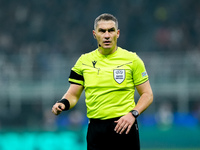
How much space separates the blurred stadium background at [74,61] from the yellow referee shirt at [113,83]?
7.23 m

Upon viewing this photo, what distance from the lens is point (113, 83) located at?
17.5ft

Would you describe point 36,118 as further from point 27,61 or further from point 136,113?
point 136,113

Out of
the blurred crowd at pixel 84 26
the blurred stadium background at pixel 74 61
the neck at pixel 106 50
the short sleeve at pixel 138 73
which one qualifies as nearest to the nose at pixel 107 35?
the neck at pixel 106 50

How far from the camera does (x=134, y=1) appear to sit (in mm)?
24078

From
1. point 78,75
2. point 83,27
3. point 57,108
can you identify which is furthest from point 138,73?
point 83,27

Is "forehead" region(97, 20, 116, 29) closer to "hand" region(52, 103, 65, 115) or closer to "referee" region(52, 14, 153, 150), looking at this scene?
"referee" region(52, 14, 153, 150)

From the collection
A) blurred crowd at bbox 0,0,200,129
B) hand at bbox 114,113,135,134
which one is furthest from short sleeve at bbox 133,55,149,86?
blurred crowd at bbox 0,0,200,129

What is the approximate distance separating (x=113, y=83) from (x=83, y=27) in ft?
58.7

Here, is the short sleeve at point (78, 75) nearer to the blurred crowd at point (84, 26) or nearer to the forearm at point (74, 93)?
Result: the forearm at point (74, 93)

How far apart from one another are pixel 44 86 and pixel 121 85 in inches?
553

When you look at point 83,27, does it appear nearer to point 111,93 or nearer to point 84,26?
point 84,26

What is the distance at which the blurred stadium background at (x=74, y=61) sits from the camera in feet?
47.5

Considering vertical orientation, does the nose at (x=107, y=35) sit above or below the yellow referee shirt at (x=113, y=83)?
above

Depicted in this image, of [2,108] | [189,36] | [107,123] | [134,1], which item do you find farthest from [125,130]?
[134,1]
